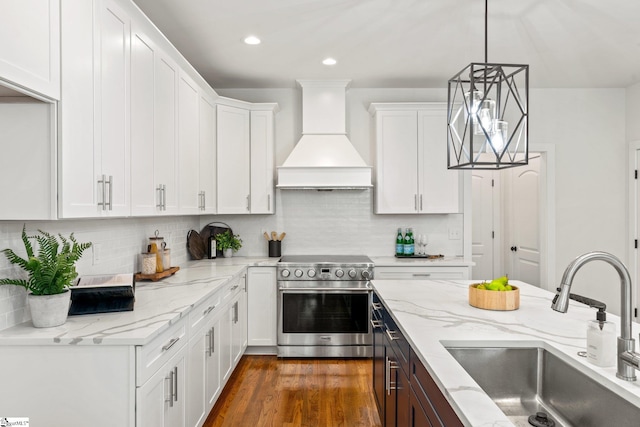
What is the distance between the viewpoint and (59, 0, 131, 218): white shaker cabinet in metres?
1.69

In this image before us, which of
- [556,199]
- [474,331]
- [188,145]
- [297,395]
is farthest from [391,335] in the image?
[556,199]

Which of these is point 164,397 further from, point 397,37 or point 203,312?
point 397,37

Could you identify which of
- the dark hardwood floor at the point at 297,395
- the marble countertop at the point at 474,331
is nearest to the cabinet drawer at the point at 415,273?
the dark hardwood floor at the point at 297,395

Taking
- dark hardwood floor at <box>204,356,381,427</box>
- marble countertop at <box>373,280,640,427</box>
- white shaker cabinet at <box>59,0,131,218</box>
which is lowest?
dark hardwood floor at <box>204,356,381,427</box>

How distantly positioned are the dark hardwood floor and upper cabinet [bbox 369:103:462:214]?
5.68 ft

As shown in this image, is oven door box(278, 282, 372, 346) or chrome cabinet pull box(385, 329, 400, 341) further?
oven door box(278, 282, 372, 346)

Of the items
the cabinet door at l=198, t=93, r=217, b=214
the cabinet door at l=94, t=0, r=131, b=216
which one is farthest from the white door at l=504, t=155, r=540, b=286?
the cabinet door at l=94, t=0, r=131, b=216

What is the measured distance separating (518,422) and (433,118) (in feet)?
10.8

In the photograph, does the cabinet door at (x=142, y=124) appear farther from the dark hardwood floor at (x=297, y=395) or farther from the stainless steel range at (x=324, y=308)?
the stainless steel range at (x=324, y=308)

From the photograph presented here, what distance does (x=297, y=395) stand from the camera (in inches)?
125

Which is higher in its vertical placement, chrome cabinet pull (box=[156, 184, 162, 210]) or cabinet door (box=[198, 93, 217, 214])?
cabinet door (box=[198, 93, 217, 214])

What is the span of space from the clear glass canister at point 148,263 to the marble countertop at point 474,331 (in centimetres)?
161

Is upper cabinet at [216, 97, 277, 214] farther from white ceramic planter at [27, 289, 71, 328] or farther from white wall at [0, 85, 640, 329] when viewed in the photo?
white ceramic planter at [27, 289, 71, 328]

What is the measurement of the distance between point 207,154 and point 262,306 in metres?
1.53
